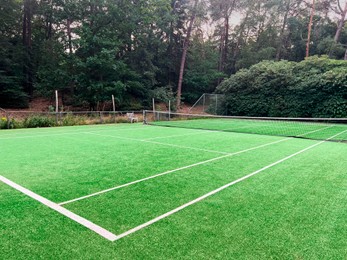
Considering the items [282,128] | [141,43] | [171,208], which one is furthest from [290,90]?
[171,208]

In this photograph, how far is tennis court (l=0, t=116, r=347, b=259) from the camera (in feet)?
6.40

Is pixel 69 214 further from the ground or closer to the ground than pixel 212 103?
closer to the ground

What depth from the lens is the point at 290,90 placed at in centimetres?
1952

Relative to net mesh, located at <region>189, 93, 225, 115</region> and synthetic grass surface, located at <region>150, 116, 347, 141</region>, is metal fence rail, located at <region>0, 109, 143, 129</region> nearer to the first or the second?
synthetic grass surface, located at <region>150, 116, 347, 141</region>

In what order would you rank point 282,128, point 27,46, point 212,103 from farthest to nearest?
1. point 27,46
2. point 212,103
3. point 282,128

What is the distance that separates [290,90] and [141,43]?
14849mm

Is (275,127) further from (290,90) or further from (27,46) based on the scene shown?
(27,46)

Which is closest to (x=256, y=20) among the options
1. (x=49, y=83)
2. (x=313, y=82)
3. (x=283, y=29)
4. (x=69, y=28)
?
(x=283, y=29)

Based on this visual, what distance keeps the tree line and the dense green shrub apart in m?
5.68

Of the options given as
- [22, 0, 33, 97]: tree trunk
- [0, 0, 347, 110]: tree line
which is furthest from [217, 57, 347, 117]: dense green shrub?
[22, 0, 33, 97]: tree trunk

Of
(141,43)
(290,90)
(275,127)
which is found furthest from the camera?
(141,43)

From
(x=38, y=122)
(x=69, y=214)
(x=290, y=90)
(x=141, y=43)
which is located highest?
(x=141, y=43)

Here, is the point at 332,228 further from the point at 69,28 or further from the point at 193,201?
the point at 69,28

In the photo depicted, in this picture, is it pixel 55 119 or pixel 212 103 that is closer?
pixel 55 119
